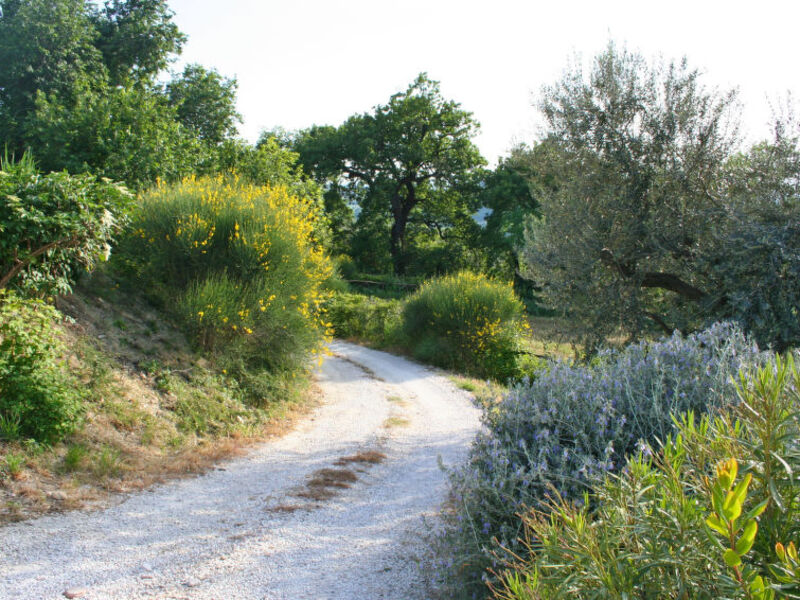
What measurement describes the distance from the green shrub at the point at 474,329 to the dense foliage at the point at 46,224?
1055cm

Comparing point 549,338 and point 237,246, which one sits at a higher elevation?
point 237,246

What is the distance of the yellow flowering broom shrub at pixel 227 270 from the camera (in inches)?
363

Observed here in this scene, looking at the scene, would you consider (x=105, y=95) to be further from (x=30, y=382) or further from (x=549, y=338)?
(x=549, y=338)

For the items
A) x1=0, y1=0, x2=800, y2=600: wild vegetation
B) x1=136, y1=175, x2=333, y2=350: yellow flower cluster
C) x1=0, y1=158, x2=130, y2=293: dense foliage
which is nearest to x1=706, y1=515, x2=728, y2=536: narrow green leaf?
x1=0, y1=0, x2=800, y2=600: wild vegetation

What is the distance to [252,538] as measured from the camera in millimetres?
4301

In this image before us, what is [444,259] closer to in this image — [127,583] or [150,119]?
[150,119]

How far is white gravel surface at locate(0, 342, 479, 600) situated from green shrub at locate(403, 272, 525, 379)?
8.48 metres

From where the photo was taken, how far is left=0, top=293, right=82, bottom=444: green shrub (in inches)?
217

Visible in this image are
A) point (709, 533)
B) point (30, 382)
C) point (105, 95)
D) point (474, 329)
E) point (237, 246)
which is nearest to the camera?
point (709, 533)

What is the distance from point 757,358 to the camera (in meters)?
3.89

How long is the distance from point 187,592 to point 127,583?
1.41 feet

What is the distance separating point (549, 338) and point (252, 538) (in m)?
5.72

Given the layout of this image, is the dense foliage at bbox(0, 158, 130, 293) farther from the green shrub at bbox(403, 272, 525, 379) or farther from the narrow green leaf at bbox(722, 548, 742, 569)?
the green shrub at bbox(403, 272, 525, 379)

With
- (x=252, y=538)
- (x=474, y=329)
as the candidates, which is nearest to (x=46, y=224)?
(x=252, y=538)
